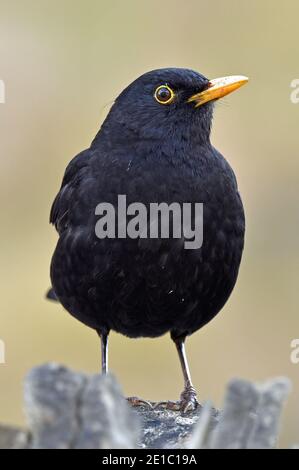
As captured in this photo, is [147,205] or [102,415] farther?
[147,205]

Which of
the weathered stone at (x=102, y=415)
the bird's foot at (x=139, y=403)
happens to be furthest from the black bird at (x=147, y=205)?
the weathered stone at (x=102, y=415)

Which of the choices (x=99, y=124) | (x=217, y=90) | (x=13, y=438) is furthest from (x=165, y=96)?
(x=99, y=124)

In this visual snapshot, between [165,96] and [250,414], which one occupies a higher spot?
[165,96]

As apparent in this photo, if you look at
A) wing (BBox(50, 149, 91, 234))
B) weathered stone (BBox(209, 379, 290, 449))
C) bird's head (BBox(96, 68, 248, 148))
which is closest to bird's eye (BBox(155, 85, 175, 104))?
bird's head (BBox(96, 68, 248, 148))

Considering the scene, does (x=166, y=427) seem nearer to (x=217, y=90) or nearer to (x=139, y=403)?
(x=139, y=403)

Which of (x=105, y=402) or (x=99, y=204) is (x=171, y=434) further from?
(x=105, y=402)

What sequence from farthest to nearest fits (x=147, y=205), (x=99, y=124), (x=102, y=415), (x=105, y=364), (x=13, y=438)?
(x=99, y=124), (x=105, y=364), (x=147, y=205), (x=13, y=438), (x=102, y=415)
